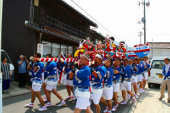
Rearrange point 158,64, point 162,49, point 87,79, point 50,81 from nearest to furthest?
1. point 87,79
2. point 50,81
3. point 158,64
4. point 162,49

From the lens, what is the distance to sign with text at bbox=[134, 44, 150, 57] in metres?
5.96

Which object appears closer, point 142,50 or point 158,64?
point 142,50

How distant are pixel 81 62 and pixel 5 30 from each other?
959cm

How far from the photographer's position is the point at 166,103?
221 inches

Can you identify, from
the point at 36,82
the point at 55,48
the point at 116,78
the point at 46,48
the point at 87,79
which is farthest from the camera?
the point at 55,48

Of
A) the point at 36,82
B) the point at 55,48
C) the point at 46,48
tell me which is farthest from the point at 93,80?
the point at 55,48

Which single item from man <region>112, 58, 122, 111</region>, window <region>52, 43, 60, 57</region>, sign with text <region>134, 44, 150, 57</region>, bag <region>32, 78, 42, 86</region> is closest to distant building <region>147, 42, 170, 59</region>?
window <region>52, 43, 60, 57</region>

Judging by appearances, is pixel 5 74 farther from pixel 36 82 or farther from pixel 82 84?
pixel 82 84

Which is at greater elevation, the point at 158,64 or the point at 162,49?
the point at 162,49

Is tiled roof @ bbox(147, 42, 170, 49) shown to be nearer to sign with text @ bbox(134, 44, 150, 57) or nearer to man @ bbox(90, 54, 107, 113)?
sign with text @ bbox(134, 44, 150, 57)

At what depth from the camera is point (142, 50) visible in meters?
6.05

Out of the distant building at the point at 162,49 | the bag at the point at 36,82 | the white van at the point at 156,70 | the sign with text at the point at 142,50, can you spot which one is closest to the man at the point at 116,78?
the sign with text at the point at 142,50

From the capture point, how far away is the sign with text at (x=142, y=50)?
5961mm

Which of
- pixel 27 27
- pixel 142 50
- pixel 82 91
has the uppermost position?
pixel 27 27
